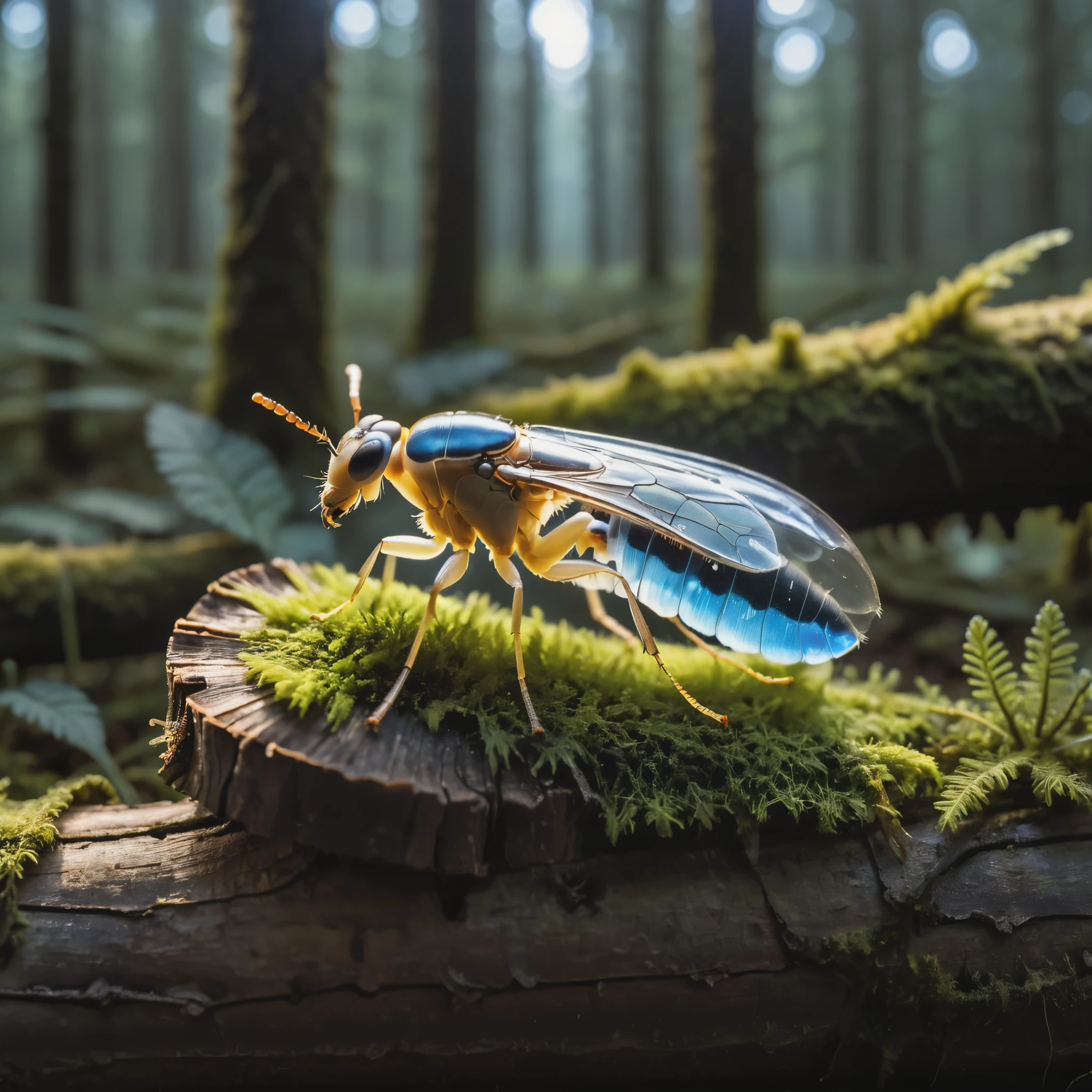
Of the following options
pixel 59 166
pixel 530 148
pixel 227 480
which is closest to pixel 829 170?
pixel 530 148

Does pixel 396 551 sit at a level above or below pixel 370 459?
below

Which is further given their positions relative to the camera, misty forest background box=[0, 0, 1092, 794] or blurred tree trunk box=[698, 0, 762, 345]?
blurred tree trunk box=[698, 0, 762, 345]

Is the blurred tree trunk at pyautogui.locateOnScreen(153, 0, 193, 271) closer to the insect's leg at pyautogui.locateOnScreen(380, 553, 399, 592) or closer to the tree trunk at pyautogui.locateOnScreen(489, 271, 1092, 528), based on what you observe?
the tree trunk at pyautogui.locateOnScreen(489, 271, 1092, 528)

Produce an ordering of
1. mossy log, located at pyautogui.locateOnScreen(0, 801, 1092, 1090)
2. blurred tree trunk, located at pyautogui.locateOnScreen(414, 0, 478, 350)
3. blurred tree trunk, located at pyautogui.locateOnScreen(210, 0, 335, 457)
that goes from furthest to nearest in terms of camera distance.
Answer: blurred tree trunk, located at pyautogui.locateOnScreen(414, 0, 478, 350), blurred tree trunk, located at pyautogui.locateOnScreen(210, 0, 335, 457), mossy log, located at pyautogui.locateOnScreen(0, 801, 1092, 1090)

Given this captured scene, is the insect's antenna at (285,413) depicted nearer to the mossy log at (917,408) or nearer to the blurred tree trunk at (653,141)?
the mossy log at (917,408)

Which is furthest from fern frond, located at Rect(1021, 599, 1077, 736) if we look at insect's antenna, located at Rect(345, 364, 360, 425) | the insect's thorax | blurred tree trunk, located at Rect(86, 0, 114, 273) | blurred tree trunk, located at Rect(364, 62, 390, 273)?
blurred tree trunk, located at Rect(86, 0, 114, 273)

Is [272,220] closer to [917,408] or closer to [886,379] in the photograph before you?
[886,379]

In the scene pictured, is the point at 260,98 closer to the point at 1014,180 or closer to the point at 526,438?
the point at 526,438
